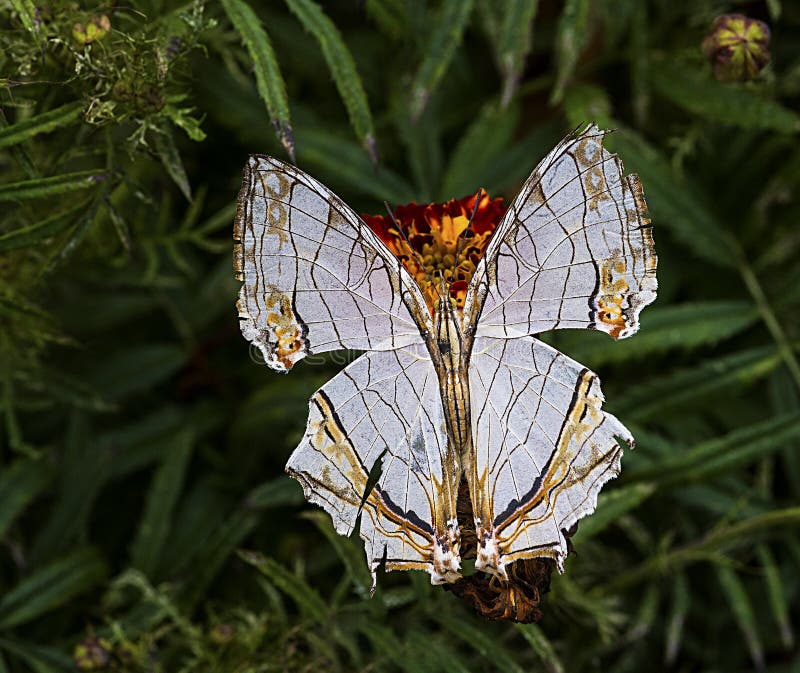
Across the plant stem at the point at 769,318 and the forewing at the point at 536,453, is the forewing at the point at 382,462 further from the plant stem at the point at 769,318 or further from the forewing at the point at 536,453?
the plant stem at the point at 769,318

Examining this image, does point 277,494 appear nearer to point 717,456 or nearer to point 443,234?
point 443,234

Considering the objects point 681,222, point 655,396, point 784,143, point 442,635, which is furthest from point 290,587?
point 784,143

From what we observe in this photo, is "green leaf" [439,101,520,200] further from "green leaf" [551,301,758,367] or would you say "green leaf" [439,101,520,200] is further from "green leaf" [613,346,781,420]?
"green leaf" [613,346,781,420]

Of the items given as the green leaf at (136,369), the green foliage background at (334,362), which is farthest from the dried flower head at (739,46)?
the green leaf at (136,369)

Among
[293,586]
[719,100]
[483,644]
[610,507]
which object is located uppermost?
[719,100]

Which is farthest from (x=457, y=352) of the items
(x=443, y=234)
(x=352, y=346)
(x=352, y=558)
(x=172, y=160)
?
(x=172, y=160)
